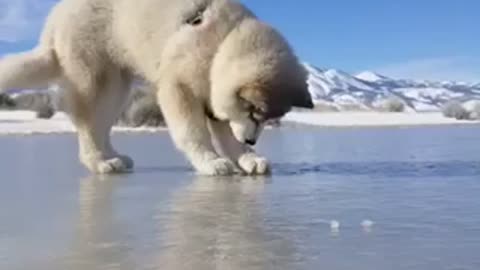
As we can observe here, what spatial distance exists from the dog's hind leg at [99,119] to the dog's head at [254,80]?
1225 mm

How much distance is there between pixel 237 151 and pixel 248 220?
269 centimetres

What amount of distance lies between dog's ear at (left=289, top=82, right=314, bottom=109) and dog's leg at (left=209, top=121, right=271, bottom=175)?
0.53 metres

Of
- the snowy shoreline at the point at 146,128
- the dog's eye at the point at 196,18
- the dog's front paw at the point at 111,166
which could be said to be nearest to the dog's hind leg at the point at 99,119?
the dog's front paw at the point at 111,166

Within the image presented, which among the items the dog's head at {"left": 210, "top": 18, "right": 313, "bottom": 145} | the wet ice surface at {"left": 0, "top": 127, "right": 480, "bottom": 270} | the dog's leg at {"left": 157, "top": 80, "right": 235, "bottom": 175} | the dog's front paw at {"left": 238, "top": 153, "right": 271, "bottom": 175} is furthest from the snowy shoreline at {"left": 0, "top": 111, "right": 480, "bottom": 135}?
the wet ice surface at {"left": 0, "top": 127, "right": 480, "bottom": 270}

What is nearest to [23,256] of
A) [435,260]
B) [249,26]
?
[435,260]

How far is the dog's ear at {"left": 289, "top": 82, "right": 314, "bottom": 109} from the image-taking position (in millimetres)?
5426

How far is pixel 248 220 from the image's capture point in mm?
3320

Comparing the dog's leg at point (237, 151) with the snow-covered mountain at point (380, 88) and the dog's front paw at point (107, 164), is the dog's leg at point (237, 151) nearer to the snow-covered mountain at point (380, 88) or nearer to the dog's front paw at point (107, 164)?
the dog's front paw at point (107, 164)

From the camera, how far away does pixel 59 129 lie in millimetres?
20531

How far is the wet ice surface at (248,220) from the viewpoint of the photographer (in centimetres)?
251

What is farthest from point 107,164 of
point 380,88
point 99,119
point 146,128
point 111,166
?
point 380,88

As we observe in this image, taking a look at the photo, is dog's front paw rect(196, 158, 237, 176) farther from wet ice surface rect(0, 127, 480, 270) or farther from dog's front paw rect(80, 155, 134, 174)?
dog's front paw rect(80, 155, 134, 174)

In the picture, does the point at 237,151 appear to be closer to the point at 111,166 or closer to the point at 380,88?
the point at 111,166

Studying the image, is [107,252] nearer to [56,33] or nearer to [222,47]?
[222,47]
